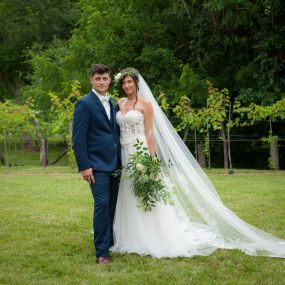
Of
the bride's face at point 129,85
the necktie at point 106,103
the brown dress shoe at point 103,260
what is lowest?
the brown dress shoe at point 103,260

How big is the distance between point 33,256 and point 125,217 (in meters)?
1.09

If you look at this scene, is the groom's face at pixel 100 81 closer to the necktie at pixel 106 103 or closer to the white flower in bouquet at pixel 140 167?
the necktie at pixel 106 103

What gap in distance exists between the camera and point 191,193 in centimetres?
619

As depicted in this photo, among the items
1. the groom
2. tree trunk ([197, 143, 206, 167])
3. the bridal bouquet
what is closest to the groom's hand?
the groom

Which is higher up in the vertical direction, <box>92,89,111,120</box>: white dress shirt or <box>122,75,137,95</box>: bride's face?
<box>122,75,137,95</box>: bride's face

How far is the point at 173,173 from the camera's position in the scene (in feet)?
20.2

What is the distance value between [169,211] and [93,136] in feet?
4.13

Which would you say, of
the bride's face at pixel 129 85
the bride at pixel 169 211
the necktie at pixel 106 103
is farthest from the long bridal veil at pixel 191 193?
the necktie at pixel 106 103

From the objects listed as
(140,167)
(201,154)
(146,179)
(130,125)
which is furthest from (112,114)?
(201,154)

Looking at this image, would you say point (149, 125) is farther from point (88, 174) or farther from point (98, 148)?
point (88, 174)

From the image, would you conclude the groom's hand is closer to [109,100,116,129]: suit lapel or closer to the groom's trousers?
the groom's trousers

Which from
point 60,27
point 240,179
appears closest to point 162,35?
point 240,179

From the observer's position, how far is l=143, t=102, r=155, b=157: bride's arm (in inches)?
233

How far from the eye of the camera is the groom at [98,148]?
5.48m
